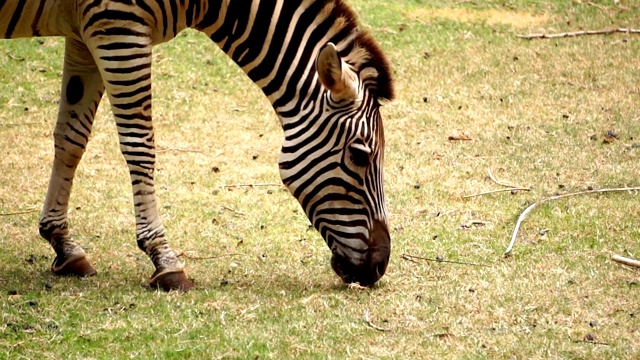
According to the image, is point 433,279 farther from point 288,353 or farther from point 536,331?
point 288,353

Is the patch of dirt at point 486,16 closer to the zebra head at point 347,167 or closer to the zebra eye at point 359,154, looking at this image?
the zebra head at point 347,167

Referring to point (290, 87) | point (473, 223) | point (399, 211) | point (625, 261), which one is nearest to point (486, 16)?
point (399, 211)

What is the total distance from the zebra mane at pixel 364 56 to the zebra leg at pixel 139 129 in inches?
49.6

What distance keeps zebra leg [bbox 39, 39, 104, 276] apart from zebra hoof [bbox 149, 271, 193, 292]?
26.6 inches

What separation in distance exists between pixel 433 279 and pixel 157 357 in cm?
215

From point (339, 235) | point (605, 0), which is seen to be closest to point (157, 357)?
point (339, 235)

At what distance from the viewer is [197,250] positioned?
7629mm

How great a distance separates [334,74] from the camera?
6.22 meters

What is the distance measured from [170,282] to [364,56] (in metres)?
1.94

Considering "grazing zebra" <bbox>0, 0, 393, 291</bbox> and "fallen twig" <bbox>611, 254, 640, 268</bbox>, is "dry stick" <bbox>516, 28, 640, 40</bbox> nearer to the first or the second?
"fallen twig" <bbox>611, 254, 640, 268</bbox>

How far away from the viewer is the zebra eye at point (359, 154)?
6.37 metres

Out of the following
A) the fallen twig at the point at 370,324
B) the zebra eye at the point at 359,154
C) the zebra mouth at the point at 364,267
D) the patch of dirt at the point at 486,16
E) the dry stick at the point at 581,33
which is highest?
the zebra eye at the point at 359,154

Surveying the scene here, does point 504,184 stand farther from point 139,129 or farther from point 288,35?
point 139,129

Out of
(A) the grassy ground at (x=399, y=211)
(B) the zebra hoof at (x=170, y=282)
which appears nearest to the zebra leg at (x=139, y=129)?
(B) the zebra hoof at (x=170, y=282)
